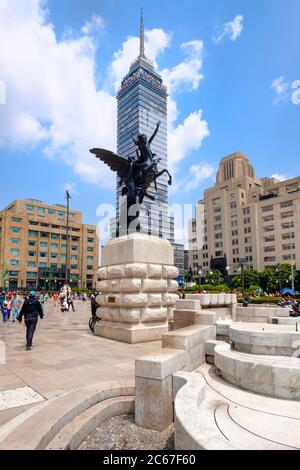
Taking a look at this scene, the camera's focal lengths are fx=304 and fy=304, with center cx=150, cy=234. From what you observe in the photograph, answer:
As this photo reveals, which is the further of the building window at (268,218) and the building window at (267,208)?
the building window at (267,208)

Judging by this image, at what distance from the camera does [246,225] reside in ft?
260

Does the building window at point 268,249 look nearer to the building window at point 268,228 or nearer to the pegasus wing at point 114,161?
the building window at point 268,228

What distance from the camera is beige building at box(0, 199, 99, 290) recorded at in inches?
2997

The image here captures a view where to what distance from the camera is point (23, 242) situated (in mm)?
78375

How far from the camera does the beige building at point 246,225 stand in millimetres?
71750

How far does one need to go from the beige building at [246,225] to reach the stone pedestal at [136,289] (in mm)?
63208

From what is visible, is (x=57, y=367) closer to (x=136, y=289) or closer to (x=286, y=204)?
(x=136, y=289)

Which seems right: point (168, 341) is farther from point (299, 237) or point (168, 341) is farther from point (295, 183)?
point (295, 183)

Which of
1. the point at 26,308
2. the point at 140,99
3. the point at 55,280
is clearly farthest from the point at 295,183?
the point at 26,308

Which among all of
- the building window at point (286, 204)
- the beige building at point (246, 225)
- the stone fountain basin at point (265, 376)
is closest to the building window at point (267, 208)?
the beige building at point (246, 225)

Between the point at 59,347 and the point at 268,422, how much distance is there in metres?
6.53

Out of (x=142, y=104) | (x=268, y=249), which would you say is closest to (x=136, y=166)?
(x=268, y=249)

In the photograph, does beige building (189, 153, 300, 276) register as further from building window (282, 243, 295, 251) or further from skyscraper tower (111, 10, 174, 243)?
skyscraper tower (111, 10, 174, 243)

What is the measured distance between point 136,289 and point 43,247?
78805mm
